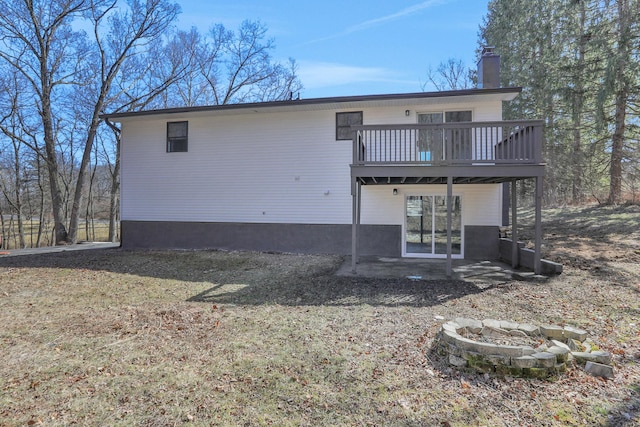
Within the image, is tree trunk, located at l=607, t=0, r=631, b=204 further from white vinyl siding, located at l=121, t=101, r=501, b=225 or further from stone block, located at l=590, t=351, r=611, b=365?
stone block, located at l=590, t=351, r=611, b=365

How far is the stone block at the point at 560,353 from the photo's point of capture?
10.7ft

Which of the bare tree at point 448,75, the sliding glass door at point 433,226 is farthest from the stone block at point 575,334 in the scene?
the bare tree at point 448,75

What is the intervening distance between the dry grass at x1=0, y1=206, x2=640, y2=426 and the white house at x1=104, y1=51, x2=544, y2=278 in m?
3.38

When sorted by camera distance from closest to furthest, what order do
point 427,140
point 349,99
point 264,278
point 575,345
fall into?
point 575,345 → point 264,278 → point 427,140 → point 349,99

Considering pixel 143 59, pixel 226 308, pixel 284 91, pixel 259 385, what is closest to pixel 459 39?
pixel 284 91

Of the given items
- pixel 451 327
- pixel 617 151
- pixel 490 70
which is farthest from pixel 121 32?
pixel 617 151

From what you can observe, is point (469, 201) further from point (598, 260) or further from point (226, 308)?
point (226, 308)

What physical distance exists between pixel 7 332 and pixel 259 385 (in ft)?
12.1

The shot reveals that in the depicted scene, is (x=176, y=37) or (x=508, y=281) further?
(x=176, y=37)

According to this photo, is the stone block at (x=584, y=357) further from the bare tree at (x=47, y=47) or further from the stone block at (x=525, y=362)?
the bare tree at (x=47, y=47)

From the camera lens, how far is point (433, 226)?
401 inches

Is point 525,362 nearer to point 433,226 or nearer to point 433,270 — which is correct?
point 433,270

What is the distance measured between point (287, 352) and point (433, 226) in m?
7.46

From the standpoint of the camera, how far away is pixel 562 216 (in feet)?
51.1
